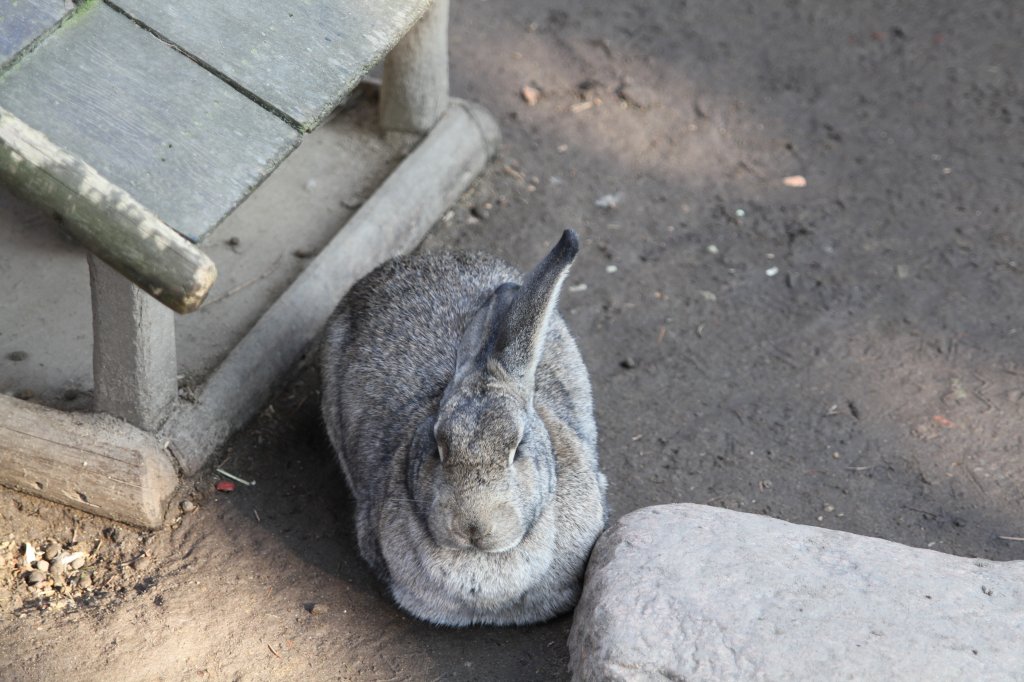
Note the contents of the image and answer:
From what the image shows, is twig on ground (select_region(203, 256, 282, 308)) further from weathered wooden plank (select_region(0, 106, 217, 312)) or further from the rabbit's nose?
weathered wooden plank (select_region(0, 106, 217, 312))

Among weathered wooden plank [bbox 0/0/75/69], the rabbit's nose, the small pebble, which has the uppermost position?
weathered wooden plank [bbox 0/0/75/69]

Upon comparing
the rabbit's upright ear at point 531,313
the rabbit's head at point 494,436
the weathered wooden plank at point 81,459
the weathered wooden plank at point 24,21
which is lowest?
the weathered wooden plank at point 81,459

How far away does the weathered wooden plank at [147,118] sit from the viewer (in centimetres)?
335

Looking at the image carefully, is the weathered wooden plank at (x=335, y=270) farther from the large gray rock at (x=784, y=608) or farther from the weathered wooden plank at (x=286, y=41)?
the large gray rock at (x=784, y=608)

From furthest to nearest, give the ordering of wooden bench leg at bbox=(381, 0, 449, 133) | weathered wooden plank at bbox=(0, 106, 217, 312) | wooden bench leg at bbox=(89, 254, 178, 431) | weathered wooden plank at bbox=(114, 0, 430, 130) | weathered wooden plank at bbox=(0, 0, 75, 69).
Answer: wooden bench leg at bbox=(381, 0, 449, 133)
wooden bench leg at bbox=(89, 254, 178, 431)
weathered wooden plank at bbox=(114, 0, 430, 130)
weathered wooden plank at bbox=(0, 0, 75, 69)
weathered wooden plank at bbox=(0, 106, 217, 312)

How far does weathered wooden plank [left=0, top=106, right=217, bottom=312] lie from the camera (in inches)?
120

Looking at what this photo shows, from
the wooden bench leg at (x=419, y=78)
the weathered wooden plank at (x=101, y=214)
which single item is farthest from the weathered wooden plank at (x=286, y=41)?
the wooden bench leg at (x=419, y=78)

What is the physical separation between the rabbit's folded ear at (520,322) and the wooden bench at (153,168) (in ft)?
→ 2.93

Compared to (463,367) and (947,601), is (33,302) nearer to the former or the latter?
(463,367)

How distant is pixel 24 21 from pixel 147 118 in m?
0.50

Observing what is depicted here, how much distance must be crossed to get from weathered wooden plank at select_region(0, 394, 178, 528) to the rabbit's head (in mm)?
1248

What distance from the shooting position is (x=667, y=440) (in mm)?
5254

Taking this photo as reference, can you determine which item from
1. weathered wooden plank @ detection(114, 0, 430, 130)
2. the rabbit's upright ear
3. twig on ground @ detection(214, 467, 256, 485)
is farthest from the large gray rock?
weathered wooden plank @ detection(114, 0, 430, 130)

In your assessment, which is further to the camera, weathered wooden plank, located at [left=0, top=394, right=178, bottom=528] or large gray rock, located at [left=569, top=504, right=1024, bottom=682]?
weathered wooden plank, located at [left=0, top=394, right=178, bottom=528]
